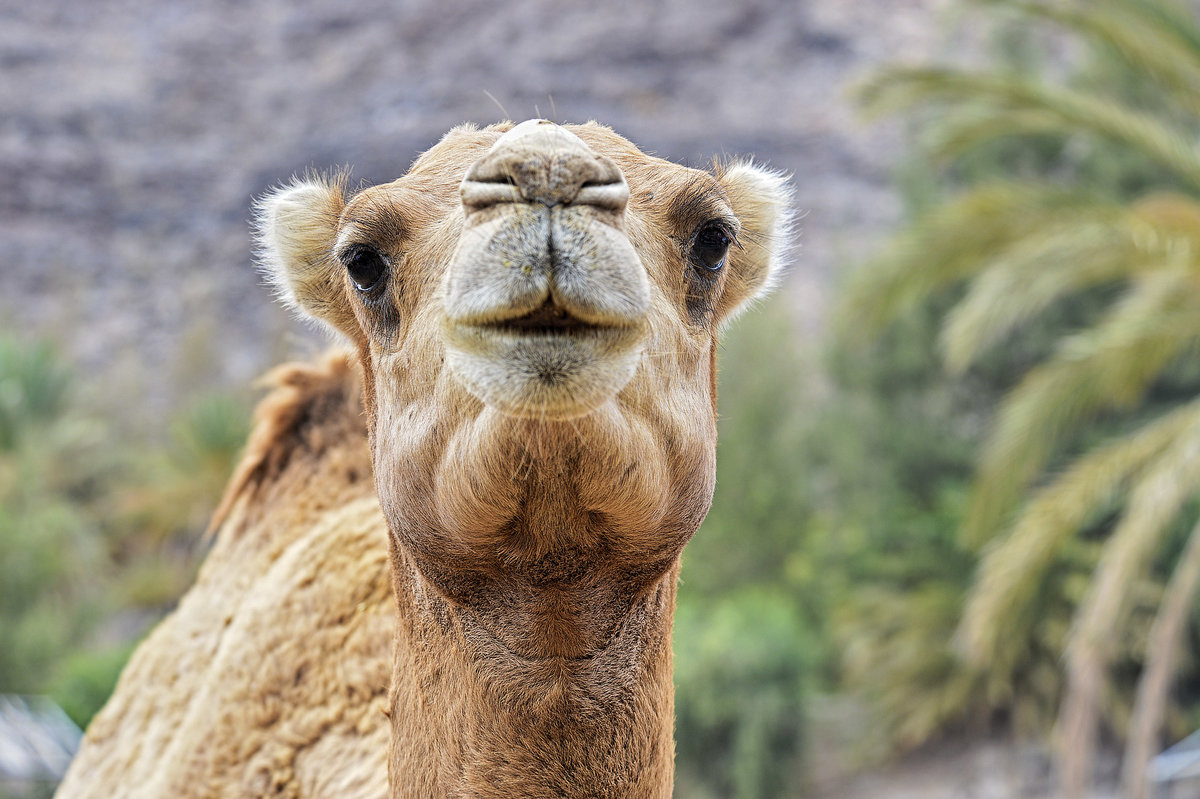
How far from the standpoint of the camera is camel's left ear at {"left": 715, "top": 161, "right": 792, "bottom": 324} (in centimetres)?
302

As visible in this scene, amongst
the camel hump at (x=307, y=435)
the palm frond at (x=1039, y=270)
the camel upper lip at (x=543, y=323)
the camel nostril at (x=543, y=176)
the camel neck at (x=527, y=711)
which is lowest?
the camel neck at (x=527, y=711)

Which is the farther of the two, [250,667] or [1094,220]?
[1094,220]

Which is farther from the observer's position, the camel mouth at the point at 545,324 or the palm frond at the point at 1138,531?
the palm frond at the point at 1138,531

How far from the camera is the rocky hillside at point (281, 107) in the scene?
5172 cm

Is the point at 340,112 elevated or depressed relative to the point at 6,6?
depressed

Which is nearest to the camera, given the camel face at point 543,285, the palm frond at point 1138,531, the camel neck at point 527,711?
the camel face at point 543,285

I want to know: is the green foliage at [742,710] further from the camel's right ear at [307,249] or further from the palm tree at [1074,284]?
the camel's right ear at [307,249]

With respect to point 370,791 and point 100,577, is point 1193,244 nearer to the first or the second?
point 370,791

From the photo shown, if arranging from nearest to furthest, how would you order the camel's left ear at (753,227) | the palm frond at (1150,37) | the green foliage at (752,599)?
1. the camel's left ear at (753,227)
2. the palm frond at (1150,37)
3. the green foliage at (752,599)

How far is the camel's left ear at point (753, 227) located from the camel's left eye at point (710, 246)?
1.54 feet

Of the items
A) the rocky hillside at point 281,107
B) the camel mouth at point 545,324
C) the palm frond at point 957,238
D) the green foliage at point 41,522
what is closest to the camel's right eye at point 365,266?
the camel mouth at point 545,324

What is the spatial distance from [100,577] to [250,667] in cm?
1971

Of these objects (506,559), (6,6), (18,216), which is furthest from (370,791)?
(6,6)

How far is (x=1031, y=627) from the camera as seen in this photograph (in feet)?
53.8
